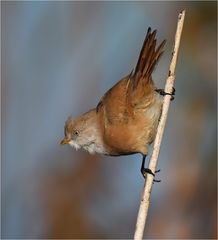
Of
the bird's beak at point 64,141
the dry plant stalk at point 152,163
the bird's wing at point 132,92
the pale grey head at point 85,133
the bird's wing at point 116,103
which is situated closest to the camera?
the dry plant stalk at point 152,163

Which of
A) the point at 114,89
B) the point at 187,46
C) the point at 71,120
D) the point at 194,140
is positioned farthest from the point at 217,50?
the point at 71,120

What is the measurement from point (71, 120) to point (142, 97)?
881 mm

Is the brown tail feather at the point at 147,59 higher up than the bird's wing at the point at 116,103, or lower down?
higher up

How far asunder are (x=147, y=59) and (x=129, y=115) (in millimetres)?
574

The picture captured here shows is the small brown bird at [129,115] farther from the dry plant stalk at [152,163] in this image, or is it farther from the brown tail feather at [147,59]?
the dry plant stalk at [152,163]

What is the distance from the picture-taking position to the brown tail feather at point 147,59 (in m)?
3.93

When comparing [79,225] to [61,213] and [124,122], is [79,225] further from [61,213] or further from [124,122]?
[124,122]

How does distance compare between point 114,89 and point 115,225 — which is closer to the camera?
point 114,89

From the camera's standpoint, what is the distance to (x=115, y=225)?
200 inches

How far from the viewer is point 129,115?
4430 millimetres

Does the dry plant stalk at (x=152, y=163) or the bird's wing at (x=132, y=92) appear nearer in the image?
the dry plant stalk at (x=152, y=163)

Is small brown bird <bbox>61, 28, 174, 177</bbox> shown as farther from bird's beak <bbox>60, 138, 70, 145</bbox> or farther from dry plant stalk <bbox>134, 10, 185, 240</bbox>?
dry plant stalk <bbox>134, 10, 185, 240</bbox>

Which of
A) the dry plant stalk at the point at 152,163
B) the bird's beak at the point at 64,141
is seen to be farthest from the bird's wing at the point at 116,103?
the dry plant stalk at the point at 152,163

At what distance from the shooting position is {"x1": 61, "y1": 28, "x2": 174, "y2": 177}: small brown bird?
13.8 feet
